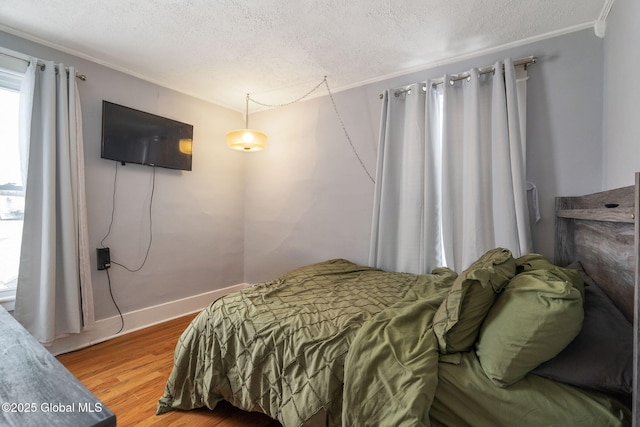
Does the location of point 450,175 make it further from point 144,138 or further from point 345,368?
point 144,138

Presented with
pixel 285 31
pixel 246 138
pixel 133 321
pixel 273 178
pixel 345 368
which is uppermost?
pixel 285 31

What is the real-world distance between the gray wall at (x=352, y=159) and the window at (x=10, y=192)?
6.88 feet

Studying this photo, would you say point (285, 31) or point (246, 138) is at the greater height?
point (285, 31)

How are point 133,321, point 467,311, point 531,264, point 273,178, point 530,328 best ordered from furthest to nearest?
point 273,178 → point 133,321 → point 531,264 → point 467,311 → point 530,328

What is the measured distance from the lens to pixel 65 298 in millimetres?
2307

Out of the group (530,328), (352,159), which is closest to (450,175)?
(352,159)

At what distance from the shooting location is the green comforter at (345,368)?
3.41ft

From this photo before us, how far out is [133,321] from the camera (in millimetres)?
Answer: 2799

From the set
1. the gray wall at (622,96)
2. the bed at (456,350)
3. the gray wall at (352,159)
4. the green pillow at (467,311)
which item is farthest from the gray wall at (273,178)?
the green pillow at (467,311)

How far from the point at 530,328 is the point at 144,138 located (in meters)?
3.20

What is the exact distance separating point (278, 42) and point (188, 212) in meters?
2.02

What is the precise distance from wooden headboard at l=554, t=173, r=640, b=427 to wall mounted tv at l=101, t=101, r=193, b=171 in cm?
328

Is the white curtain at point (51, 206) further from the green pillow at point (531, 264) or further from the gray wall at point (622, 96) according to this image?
the gray wall at point (622, 96)

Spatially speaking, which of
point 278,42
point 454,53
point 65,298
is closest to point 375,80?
point 454,53
